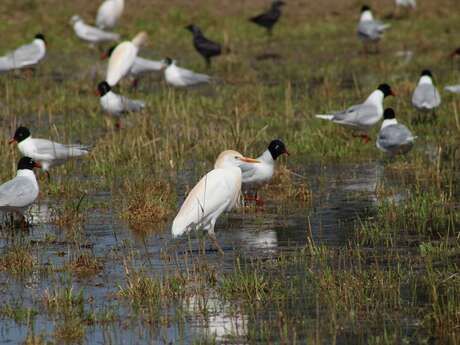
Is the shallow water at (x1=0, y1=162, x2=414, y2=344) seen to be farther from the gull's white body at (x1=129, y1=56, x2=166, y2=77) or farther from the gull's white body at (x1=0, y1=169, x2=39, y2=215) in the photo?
the gull's white body at (x1=129, y1=56, x2=166, y2=77)

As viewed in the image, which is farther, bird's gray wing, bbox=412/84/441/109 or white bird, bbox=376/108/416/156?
bird's gray wing, bbox=412/84/441/109

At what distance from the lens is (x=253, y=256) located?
9820 mm

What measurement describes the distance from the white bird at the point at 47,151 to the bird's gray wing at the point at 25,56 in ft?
24.1

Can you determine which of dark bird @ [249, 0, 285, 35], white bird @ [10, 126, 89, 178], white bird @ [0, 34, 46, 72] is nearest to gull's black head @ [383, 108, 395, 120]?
white bird @ [10, 126, 89, 178]

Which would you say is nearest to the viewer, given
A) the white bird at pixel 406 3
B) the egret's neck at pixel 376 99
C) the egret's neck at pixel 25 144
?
the egret's neck at pixel 25 144

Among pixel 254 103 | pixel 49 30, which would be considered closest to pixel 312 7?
pixel 49 30

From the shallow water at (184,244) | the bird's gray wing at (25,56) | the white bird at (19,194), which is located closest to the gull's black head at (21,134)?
the shallow water at (184,244)

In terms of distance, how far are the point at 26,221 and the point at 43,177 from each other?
80.0 inches

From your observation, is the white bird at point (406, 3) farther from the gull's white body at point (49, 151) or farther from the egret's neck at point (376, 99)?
the gull's white body at point (49, 151)

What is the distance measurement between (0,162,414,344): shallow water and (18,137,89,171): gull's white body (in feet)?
2.87

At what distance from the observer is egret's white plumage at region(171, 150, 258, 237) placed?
32.6 ft

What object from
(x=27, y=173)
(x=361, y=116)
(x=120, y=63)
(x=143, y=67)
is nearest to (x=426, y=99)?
(x=361, y=116)

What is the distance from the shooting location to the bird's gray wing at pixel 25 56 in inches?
815

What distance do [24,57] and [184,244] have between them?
1142 centimetres
